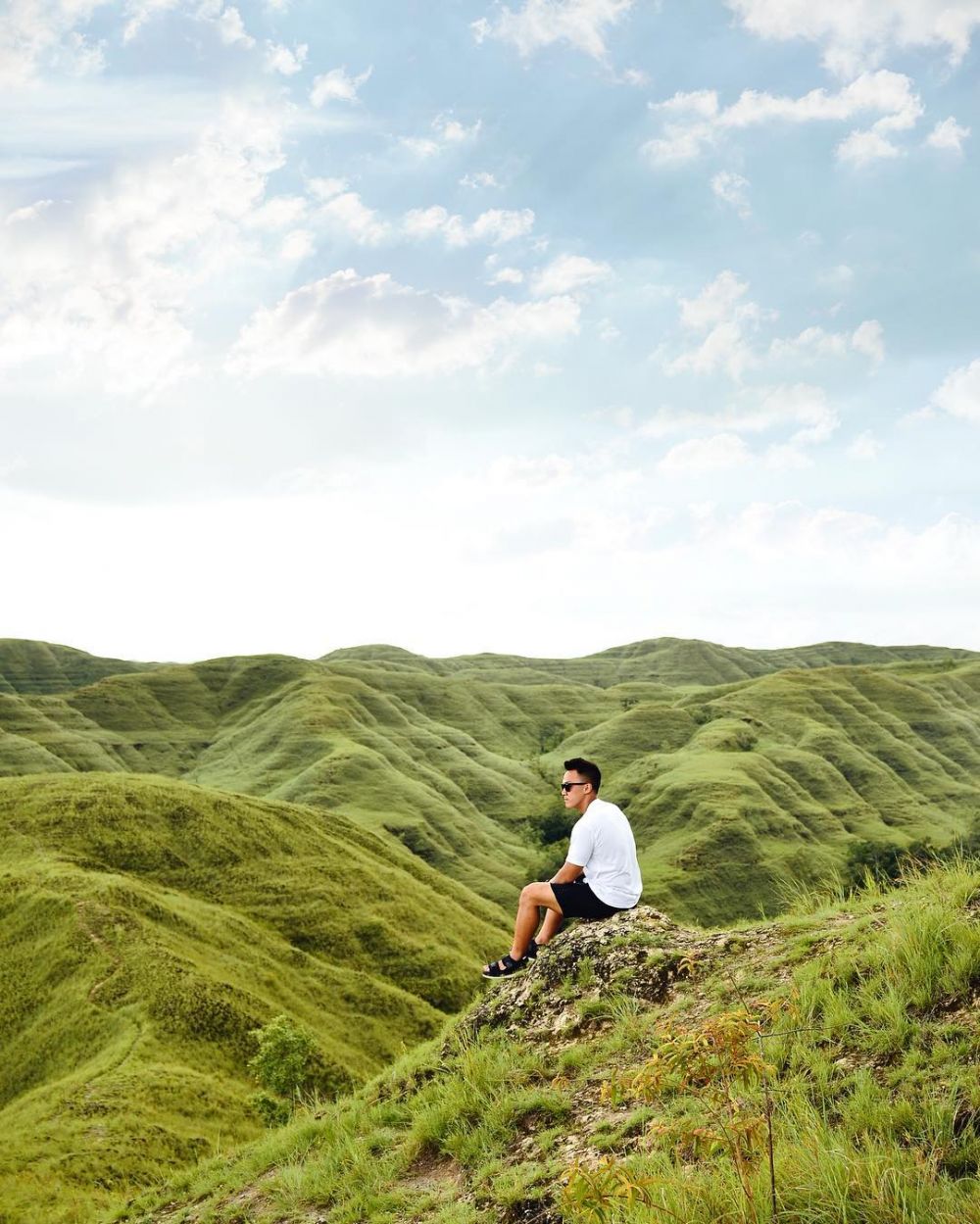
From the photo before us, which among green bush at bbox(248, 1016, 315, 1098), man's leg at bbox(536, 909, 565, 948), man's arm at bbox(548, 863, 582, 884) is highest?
man's arm at bbox(548, 863, 582, 884)

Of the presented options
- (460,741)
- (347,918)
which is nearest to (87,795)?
(347,918)

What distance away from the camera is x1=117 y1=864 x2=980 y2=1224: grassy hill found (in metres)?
A: 5.81

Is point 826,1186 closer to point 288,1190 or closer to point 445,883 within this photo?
point 288,1190

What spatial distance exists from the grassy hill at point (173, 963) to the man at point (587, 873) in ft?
68.7

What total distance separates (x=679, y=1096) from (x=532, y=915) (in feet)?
13.9

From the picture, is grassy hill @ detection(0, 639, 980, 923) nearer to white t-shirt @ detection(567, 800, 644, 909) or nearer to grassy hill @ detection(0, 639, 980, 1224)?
grassy hill @ detection(0, 639, 980, 1224)

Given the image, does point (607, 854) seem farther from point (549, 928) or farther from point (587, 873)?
point (549, 928)

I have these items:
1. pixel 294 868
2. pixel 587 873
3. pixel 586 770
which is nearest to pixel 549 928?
pixel 587 873

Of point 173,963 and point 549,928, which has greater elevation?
point 549,928

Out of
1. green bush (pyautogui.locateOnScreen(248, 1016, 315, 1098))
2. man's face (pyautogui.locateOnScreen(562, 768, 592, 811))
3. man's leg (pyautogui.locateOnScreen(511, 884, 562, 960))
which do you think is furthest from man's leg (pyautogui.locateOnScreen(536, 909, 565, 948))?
green bush (pyautogui.locateOnScreen(248, 1016, 315, 1098))

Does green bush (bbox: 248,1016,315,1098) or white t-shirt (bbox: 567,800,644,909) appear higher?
white t-shirt (bbox: 567,800,644,909)

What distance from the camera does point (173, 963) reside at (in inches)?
1987

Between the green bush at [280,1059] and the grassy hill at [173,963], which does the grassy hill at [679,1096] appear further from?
the green bush at [280,1059]

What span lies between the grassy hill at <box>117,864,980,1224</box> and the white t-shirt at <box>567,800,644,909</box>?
0.51m
